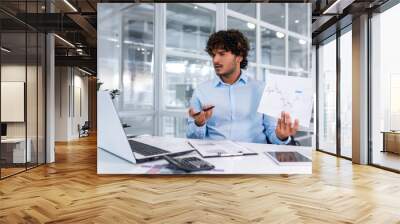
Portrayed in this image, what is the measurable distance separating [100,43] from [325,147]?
22.4ft

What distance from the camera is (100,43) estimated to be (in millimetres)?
5969

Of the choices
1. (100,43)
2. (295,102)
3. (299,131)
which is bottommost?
(299,131)

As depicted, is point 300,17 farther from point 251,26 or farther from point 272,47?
point 251,26

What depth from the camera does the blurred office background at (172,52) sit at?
5.98m

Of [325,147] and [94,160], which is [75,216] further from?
[325,147]

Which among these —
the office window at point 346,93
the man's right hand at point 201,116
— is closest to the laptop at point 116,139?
the man's right hand at point 201,116

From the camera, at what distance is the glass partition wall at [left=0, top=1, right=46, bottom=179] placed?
20.7 ft

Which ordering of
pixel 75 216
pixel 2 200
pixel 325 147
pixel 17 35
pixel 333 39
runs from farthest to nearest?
pixel 325 147 → pixel 333 39 → pixel 17 35 → pixel 2 200 → pixel 75 216

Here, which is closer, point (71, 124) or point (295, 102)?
point (295, 102)

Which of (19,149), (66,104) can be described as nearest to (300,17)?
(19,149)

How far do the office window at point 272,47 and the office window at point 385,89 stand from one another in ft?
7.88

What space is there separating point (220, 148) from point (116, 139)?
→ 5.54ft

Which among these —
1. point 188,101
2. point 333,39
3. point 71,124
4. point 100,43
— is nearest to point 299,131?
point 188,101

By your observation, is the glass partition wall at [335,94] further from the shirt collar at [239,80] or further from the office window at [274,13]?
the shirt collar at [239,80]
